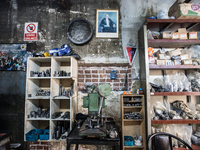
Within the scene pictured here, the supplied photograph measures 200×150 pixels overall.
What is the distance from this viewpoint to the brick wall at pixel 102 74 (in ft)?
8.33

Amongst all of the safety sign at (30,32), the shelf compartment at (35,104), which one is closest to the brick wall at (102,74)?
the shelf compartment at (35,104)

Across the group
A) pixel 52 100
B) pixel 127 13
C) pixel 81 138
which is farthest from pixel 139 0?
pixel 81 138

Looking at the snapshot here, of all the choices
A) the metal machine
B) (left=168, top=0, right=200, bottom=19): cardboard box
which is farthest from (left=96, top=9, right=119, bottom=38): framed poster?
the metal machine

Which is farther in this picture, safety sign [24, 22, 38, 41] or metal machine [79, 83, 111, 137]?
safety sign [24, 22, 38, 41]

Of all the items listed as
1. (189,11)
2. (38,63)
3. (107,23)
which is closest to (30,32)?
(38,63)

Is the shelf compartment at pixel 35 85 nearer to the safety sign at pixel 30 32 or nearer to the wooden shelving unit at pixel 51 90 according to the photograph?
the wooden shelving unit at pixel 51 90

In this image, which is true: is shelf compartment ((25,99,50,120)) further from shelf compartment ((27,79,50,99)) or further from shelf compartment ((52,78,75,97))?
shelf compartment ((52,78,75,97))

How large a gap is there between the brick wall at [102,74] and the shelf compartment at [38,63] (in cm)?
67

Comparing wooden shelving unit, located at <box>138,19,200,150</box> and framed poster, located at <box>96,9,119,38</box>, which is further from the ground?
framed poster, located at <box>96,9,119,38</box>

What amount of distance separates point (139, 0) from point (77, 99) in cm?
254

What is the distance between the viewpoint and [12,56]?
8.39 ft

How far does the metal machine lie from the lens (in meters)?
1.58

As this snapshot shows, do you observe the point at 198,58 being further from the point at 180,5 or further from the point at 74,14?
the point at 74,14

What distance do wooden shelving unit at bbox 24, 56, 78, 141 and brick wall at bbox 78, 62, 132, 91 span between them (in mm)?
204
